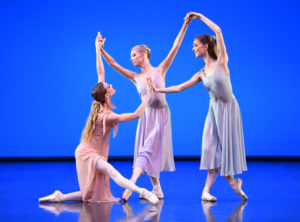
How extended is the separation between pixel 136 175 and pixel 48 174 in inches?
97.6

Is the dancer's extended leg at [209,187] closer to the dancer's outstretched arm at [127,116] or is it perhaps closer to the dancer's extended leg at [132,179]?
the dancer's extended leg at [132,179]

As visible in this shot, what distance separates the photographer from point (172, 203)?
3436mm

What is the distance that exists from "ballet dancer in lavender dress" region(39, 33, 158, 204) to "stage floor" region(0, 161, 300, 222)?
4.6 inches

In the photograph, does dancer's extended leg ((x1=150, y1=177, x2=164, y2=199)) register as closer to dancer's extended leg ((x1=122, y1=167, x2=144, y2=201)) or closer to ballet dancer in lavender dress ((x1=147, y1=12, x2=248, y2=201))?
dancer's extended leg ((x1=122, y1=167, x2=144, y2=201))

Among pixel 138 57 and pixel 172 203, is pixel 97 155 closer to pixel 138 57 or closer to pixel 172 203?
pixel 172 203

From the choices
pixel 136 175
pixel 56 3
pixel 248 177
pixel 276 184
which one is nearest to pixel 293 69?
pixel 248 177

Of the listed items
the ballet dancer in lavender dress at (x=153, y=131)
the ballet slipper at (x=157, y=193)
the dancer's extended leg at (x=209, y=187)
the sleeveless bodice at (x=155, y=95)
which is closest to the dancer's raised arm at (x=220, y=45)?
the ballet dancer in lavender dress at (x=153, y=131)

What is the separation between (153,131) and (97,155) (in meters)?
0.56

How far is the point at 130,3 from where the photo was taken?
24.2 ft

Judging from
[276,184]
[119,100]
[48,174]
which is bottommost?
[276,184]

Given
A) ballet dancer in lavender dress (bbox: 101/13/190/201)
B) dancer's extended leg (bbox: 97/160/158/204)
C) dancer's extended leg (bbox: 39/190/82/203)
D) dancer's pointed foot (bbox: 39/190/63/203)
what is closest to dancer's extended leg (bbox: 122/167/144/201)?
ballet dancer in lavender dress (bbox: 101/13/190/201)

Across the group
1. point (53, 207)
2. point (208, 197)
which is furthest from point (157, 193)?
point (53, 207)

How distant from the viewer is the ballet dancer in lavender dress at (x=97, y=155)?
3500mm

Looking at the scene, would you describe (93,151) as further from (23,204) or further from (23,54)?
(23,54)
